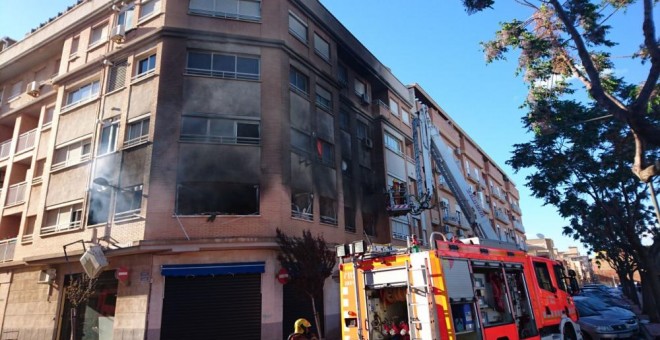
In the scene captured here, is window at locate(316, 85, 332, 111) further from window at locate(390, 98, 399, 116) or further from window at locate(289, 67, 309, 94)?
window at locate(390, 98, 399, 116)

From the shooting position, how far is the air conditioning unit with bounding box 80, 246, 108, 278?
13.2 metres

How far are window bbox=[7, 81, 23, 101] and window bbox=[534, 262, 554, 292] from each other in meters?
26.6

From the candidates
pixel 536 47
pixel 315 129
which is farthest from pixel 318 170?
pixel 536 47

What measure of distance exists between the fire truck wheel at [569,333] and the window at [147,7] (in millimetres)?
18382

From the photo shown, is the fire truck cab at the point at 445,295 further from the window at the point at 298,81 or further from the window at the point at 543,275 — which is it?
the window at the point at 298,81

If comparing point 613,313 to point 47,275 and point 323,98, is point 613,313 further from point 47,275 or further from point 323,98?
point 47,275

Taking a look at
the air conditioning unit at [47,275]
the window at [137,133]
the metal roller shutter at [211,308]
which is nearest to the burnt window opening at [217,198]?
the metal roller shutter at [211,308]

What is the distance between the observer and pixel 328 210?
17984 millimetres

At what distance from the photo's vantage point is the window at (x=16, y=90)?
2253cm

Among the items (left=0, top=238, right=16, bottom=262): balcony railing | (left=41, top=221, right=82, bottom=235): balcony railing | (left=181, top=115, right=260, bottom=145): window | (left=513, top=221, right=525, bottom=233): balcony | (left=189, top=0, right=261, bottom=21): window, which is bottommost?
(left=0, top=238, right=16, bottom=262): balcony railing

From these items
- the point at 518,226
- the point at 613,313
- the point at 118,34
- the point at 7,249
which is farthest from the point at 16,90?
the point at 518,226

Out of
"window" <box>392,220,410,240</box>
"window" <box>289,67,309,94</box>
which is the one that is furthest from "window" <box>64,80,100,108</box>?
"window" <box>392,220,410,240</box>

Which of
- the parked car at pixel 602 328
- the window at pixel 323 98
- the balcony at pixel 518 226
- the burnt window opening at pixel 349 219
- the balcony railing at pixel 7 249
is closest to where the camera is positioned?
the parked car at pixel 602 328

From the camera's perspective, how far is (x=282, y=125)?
15891mm
